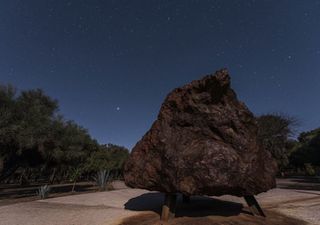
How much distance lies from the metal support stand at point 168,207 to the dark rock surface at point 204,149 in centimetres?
39

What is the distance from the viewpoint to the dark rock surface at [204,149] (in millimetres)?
6938

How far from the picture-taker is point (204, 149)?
717 cm

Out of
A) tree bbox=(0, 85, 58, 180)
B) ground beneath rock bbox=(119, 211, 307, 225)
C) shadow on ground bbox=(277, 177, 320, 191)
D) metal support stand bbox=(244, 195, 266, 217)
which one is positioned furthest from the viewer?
shadow on ground bbox=(277, 177, 320, 191)

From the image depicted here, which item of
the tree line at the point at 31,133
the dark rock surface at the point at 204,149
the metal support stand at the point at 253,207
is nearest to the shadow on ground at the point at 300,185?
the metal support stand at the point at 253,207

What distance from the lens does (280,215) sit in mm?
8023

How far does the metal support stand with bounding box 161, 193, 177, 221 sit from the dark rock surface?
387mm

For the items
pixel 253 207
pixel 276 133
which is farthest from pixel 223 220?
pixel 276 133

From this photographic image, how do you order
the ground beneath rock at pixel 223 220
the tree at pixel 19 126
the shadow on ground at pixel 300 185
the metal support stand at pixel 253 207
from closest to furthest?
the ground beneath rock at pixel 223 220, the metal support stand at pixel 253 207, the tree at pixel 19 126, the shadow on ground at pixel 300 185

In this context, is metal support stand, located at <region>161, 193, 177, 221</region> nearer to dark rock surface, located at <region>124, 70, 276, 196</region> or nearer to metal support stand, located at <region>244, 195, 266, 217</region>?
dark rock surface, located at <region>124, 70, 276, 196</region>

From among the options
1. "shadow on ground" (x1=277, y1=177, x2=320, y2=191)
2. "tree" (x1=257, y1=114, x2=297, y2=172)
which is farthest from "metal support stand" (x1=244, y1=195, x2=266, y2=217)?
"tree" (x1=257, y1=114, x2=297, y2=172)

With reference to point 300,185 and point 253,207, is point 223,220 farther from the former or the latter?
point 300,185

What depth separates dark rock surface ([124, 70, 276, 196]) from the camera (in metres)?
6.94

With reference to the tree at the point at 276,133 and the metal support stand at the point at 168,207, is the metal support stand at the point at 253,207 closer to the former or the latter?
the metal support stand at the point at 168,207

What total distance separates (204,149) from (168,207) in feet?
7.10
